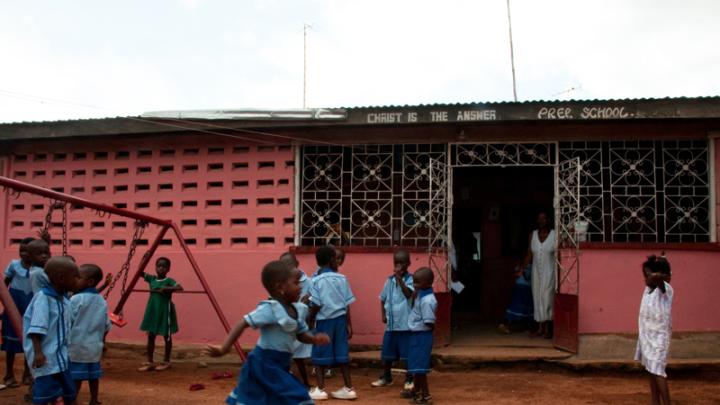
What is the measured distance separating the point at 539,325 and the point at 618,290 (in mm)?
1355

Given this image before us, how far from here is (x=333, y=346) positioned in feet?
24.8

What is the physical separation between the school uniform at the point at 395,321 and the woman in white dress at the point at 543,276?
247 cm

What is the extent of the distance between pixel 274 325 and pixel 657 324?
3.51 m

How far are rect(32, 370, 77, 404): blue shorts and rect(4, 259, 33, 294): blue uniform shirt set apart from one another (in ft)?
9.29

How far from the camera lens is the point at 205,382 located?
8.48 m

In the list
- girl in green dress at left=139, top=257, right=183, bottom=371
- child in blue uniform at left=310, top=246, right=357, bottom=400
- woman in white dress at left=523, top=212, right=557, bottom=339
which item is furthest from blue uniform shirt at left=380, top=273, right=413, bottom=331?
girl in green dress at left=139, top=257, right=183, bottom=371

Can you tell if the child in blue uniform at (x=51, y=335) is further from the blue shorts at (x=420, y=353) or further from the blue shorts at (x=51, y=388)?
the blue shorts at (x=420, y=353)

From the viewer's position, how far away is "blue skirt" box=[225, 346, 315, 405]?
4.54 metres

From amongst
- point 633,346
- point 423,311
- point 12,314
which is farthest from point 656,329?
point 12,314

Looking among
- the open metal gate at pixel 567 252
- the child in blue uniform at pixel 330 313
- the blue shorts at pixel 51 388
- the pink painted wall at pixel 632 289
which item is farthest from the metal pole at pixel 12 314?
the pink painted wall at pixel 632 289

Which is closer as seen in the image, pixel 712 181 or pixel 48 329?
pixel 48 329

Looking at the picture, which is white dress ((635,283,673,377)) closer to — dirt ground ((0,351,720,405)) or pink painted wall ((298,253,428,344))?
dirt ground ((0,351,720,405))

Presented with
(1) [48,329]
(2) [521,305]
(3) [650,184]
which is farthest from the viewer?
(2) [521,305]

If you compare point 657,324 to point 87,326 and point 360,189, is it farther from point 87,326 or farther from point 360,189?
point 87,326
